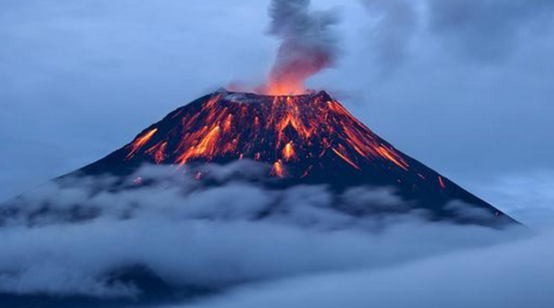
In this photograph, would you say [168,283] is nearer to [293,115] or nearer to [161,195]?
[161,195]

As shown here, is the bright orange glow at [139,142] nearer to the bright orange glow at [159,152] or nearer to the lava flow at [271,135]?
the lava flow at [271,135]

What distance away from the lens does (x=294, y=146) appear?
140375 mm

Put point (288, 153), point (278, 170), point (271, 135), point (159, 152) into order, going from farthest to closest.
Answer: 1. point (278, 170)
2. point (159, 152)
3. point (288, 153)
4. point (271, 135)

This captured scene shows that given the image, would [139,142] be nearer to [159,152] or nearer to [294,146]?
[159,152]

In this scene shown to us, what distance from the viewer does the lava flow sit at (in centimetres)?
13738

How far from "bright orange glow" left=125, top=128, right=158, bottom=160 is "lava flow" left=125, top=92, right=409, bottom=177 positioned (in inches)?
20.7

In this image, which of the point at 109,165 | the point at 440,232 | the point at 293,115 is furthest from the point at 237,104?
the point at 440,232

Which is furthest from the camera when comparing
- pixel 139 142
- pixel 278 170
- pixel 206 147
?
pixel 139 142

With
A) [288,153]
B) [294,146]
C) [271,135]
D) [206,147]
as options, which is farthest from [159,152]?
[294,146]

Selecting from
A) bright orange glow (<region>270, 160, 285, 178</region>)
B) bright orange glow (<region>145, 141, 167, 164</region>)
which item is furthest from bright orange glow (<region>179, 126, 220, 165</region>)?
bright orange glow (<region>270, 160, 285, 178</region>)

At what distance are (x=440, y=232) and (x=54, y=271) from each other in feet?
112

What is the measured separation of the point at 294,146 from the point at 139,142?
1511 cm

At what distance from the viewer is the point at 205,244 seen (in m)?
169

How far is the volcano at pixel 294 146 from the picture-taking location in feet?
452
